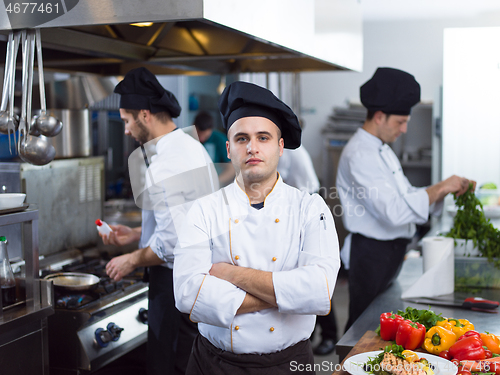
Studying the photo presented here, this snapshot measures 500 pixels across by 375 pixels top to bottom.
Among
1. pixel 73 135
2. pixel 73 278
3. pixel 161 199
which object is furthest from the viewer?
pixel 73 135

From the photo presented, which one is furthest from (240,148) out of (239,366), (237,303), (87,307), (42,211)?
(42,211)

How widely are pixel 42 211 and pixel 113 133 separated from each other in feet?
10.2

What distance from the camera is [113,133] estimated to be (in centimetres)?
552

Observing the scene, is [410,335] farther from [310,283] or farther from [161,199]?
[161,199]

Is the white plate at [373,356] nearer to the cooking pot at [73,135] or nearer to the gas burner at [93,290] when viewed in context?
the gas burner at [93,290]

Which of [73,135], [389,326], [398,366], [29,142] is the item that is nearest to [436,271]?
[389,326]

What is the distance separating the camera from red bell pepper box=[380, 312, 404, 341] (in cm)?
165

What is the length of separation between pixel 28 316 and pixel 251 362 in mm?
777

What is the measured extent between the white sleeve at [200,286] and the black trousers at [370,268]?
1.25 m

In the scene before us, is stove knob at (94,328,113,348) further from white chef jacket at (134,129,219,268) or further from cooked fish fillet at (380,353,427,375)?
cooked fish fillet at (380,353,427,375)

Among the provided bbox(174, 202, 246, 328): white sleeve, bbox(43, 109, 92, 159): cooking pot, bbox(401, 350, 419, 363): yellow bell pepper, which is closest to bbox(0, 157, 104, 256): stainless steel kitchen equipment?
bbox(43, 109, 92, 159): cooking pot

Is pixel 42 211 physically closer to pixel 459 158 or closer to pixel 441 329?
pixel 441 329

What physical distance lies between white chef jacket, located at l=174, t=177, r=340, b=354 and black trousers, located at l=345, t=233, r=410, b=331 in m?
1.06

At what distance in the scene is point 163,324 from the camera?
2.17m
